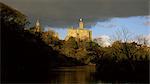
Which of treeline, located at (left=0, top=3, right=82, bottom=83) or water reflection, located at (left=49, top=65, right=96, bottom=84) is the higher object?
treeline, located at (left=0, top=3, right=82, bottom=83)

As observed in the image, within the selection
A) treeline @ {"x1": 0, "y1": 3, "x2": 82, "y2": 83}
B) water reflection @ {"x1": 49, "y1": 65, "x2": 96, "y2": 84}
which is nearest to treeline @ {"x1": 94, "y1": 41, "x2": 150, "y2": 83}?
water reflection @ {"x1": 49, "y1": 65, "x2": 96, "y2": 84}


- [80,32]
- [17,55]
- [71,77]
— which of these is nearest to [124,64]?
[71,77]

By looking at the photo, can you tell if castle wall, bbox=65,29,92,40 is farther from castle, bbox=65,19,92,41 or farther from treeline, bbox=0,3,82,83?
treeline, bbox=0,3,82,83

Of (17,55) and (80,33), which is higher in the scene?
(80,33)

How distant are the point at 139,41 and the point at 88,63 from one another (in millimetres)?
32646

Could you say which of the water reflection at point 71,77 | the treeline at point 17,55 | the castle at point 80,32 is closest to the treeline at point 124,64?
the water reflection at point 71,77

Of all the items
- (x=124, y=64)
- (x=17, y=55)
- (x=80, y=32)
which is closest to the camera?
(x=17, y=55)

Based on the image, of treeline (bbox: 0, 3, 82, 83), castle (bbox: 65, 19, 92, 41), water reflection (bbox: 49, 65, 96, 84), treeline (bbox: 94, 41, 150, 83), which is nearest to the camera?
water reflection (bbox: 49, 65, 96, 84)

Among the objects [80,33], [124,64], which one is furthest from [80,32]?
[124,64]

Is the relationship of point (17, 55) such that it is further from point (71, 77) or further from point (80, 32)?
point (80, 32)

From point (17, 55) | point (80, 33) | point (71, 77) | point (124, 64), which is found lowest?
point (71, 77)

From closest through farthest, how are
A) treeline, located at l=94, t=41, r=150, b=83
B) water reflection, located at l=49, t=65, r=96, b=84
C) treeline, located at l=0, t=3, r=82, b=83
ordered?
water reflection, located at l=49, t=65, r=96, b=84
treeline, located at l=0, t=3, r=82, b=83
treeline, located at l=94, t=41, r=150, b=83

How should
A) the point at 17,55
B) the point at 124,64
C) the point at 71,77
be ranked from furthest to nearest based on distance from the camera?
the point at 124,64 → the point at 71,77 → the point at 17,55

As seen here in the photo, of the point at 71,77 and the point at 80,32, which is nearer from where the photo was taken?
the point at 71,77
